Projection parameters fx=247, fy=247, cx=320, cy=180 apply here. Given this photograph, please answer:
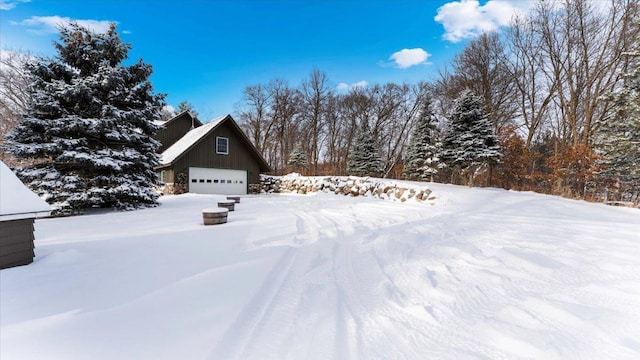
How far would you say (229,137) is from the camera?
55.8 ft

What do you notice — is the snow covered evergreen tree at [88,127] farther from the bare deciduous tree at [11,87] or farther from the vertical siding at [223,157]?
the bare deciduous tree at [11,87]

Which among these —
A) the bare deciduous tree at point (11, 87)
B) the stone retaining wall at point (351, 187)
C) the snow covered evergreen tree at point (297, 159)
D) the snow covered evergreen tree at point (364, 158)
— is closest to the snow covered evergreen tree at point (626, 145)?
the stone retaining wall at point (351, 187)

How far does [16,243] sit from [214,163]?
13277 mm

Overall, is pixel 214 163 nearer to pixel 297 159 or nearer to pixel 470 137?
pixel 297 159

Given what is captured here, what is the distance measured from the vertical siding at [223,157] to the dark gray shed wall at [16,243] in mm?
12145

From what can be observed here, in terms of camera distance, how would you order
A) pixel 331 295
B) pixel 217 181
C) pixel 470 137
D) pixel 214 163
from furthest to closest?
1. pixel 217 181
2. pixel 214 163
3. pixel 470 137
4. pixel 331 295

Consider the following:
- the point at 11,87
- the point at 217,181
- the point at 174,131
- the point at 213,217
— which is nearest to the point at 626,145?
the point at 213,217

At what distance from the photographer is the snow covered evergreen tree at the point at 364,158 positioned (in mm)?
21359

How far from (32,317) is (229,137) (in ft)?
51.3

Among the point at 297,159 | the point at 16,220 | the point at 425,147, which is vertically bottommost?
the point at 16,220

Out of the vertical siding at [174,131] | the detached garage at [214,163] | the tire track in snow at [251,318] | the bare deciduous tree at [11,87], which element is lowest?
the tire track in snow at [251,318]

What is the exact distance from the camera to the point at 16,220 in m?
3.43

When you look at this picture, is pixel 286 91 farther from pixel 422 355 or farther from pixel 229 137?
pixel 422 355

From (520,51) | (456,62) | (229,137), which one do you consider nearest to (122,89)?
(229,137)
